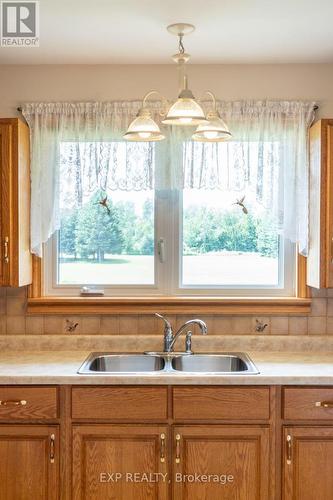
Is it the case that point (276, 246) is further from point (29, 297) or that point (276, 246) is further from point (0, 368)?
point (0, 368)

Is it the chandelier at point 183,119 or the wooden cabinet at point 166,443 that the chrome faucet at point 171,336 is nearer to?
the wooden cabinet at point 166,443

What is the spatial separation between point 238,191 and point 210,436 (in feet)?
4.31

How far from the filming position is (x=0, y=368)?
2.45m

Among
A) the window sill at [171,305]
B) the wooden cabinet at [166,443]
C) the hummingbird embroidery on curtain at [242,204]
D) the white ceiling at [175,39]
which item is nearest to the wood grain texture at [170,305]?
the window sill at [171,305]

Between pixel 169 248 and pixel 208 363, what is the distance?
2.26ft

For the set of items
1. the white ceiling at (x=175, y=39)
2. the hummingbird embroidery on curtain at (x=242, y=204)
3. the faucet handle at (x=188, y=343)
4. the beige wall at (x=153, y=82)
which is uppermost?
the white ceiling at (x=175, y=39)

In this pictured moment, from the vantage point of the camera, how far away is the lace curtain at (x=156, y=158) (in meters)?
2.81

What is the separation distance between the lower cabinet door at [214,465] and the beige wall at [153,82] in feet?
5.89

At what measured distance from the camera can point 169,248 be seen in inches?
116

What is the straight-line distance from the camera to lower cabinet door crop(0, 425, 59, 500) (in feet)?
7.57

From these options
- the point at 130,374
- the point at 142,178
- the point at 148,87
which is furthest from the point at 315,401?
the point at 148,87

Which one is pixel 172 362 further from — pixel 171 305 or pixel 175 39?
pixel 175 39

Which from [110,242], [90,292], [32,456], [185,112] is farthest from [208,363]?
[185,112]

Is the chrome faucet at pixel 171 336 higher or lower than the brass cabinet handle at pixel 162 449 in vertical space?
higher
